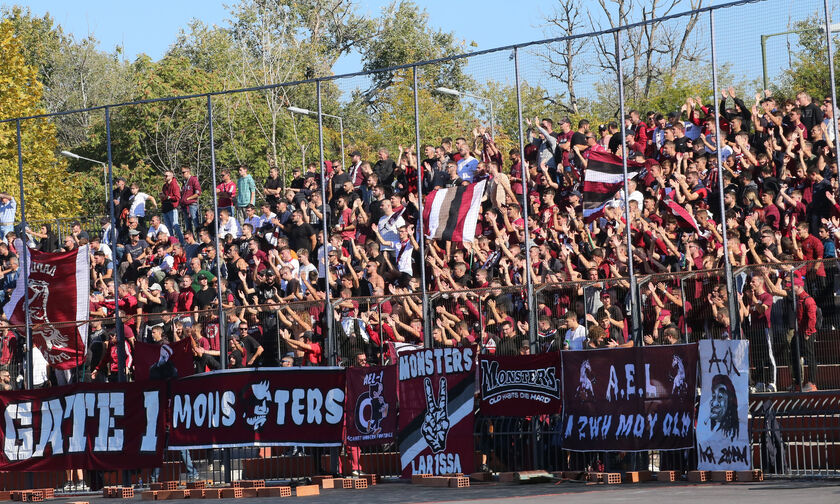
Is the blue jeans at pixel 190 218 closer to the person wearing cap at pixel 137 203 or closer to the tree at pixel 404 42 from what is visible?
the person wearing cap at pixel 137 203

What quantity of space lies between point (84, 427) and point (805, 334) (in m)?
11.2

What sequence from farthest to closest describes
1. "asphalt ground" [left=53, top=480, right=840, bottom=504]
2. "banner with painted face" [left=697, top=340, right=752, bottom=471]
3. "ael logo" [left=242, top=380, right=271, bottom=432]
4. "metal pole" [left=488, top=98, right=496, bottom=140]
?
"metal pole" [left=488, top=98, right=496, bottom=140], "ael logo" [left=242, top=380, right=271, bottom=432], "banner with painted face" [left=697, top=340, right=752, bottom=471], "asphalt ground" [left=53, top=480, right=840, bottom=504]

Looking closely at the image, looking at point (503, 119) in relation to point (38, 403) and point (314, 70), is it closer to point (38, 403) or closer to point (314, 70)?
point (38, 403)

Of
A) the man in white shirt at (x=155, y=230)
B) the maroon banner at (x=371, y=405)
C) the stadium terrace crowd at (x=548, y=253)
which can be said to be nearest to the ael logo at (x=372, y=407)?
the maroon banner at (x=371, y=405)

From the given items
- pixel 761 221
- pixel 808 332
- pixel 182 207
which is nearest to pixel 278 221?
pixel 182 207

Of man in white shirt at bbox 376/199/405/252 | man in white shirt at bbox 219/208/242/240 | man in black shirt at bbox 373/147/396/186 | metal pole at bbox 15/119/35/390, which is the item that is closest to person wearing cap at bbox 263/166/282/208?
man in white shirt at bbox 219/208/242/240

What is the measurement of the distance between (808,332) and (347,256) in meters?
8.47

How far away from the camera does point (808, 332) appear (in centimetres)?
1683

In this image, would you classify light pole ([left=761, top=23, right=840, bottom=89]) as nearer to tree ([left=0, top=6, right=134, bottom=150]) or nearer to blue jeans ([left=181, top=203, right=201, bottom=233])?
blue jeans ([left=181, top=203, right=201, bottom=233])

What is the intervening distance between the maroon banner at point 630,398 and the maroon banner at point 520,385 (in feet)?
0.67

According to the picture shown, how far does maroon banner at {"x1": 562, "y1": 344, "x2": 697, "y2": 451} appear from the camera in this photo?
17047 millimetres

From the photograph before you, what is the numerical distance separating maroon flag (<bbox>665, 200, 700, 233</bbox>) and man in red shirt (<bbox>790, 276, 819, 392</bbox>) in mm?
2702

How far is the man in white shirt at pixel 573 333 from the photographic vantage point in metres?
18.5

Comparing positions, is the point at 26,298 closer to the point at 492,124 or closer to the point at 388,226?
the point at 388,226
